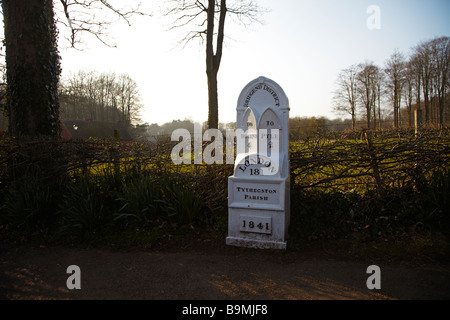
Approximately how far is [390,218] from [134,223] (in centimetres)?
424

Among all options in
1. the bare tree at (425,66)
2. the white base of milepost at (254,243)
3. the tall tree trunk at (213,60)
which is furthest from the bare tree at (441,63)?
the white base of milepost at (254,243)

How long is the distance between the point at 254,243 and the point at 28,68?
6.04m

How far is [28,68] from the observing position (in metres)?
6.54

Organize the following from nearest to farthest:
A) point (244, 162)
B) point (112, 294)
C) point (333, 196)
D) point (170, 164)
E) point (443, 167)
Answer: point (112, 294) < point (244, 162) < point (443, 167) < point (333, 196) < point (170, 164)

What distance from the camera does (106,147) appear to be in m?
6.12

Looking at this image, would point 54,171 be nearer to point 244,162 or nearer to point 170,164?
point 170,164

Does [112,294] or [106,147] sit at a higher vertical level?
[106,147]

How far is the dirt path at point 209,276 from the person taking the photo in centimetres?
323

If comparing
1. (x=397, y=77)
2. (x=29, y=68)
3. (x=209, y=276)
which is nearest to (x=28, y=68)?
(x=29, y=68)

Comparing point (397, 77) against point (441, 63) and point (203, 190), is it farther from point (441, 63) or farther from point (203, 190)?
point (203, 190)

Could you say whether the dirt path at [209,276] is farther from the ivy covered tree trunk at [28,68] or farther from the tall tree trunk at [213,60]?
the tall tree trunk at [213,60]

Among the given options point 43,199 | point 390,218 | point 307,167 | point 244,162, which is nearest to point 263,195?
point 244,162

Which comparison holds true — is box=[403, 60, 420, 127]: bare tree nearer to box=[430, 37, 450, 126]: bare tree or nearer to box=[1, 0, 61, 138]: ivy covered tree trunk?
box=[430, 37, 450, 126]: bare tree

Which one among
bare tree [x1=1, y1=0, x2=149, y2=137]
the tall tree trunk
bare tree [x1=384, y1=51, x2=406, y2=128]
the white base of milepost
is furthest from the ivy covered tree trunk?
bare tree [x1=384, y1=51, x2=406, y2=128]
